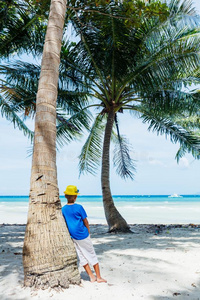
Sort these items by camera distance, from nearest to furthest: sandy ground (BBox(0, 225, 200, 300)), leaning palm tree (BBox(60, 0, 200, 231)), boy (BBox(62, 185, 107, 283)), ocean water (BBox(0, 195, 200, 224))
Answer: sandy ground (BBox(0, 225, 200, 300)) → boy (BBox(62, 185, 107, 283)) → leaning palm tree (BBox(60, 0, 200, 231)) → ocean water (BBox(0, 195, 200, 224))

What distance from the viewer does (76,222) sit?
12.0ft

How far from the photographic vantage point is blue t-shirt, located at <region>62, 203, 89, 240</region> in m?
3.63

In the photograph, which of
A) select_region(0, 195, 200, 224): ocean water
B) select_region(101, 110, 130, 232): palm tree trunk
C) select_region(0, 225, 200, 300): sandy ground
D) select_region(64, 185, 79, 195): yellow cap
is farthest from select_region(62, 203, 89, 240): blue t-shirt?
select_region(0, 195, 200, 224): ocean water

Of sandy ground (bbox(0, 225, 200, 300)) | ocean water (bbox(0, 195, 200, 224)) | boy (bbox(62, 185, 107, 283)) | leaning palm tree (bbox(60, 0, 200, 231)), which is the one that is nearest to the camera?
sandy ground (bbox(0, 225, 200, 300))

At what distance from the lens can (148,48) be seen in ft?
27.4

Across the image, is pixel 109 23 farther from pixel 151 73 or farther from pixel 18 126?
pixel 18 126

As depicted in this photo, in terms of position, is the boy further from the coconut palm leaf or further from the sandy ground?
the coconut palm leaf

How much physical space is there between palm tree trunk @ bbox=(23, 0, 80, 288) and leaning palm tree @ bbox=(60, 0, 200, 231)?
15.3ft

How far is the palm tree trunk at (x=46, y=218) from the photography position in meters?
3.18

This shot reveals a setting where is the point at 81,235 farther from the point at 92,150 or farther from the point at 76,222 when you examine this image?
the point at 92,150

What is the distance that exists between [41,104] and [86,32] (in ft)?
18.6

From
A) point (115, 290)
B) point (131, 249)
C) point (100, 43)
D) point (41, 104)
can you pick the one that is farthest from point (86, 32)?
point (115, 290)

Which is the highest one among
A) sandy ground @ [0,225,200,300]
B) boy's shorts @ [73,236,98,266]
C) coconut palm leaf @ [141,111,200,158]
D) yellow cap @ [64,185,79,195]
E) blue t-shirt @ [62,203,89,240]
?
coconut palm leaf @ [141,111,200,158]

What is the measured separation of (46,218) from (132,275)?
1547mm
